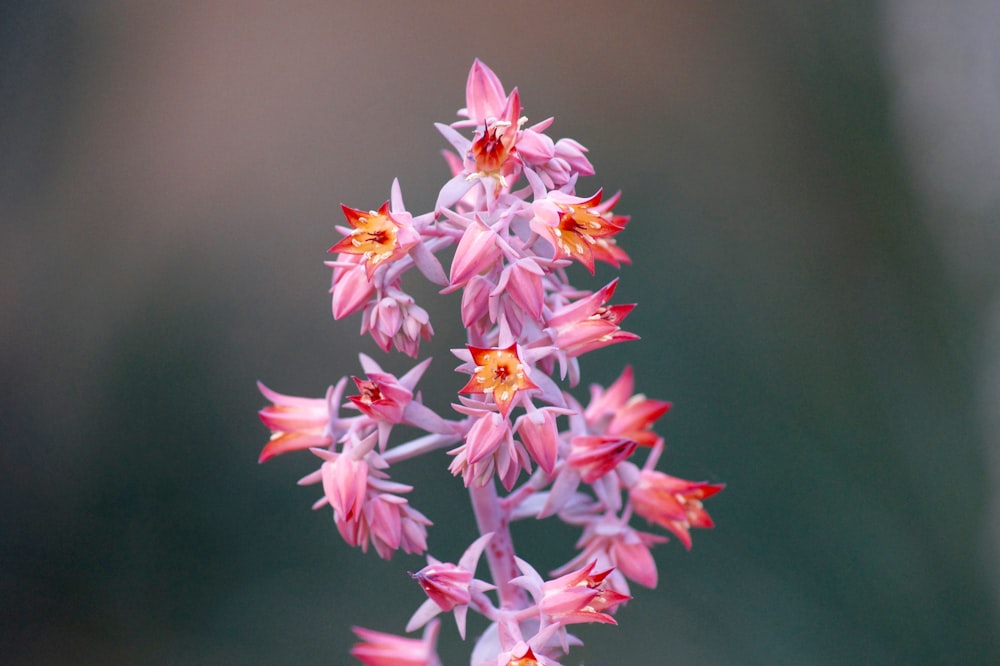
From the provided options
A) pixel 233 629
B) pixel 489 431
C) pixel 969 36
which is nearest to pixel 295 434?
pixel 489 431

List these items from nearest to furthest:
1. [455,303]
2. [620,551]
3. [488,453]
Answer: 1. [488,453]
2. [620,551]
3. [455,303]

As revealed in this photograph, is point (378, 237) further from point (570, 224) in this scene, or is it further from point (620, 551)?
point (620, 551)

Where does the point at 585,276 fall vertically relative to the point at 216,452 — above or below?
above

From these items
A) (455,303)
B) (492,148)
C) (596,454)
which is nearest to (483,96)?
(492,148)

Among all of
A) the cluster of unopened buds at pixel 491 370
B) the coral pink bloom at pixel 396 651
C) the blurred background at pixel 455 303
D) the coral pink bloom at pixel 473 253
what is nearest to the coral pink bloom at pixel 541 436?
the cluster of unopened buds at pixel 491 370

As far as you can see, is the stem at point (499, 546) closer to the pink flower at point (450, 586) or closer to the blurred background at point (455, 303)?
the pink flower at point (450, 586)

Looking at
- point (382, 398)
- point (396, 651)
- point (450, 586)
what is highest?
point (382, 398)

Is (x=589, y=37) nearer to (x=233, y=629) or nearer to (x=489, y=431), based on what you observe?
(x=489, y=431)
